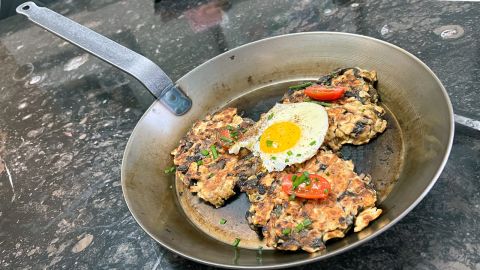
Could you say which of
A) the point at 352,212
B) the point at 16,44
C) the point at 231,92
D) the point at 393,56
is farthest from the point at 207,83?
the point at 16,44

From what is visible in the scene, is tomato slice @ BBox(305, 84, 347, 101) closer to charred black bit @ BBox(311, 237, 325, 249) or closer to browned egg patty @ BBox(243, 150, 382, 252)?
browned egg patty @ BBox(243, 150, 382, 252)

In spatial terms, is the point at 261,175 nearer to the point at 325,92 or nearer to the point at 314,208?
the point at 314,208

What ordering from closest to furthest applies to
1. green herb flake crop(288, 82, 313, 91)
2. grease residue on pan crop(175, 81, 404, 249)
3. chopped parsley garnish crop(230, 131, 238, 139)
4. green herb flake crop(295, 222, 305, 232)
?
green herb flake crop(295, 222, 305, 232) < grease residue on pan crop(175, 81, 404, 249) < chopped parsley garnish crop(230, 131, 238, 139) < green herb flake crop(288, 82, 313, 91)

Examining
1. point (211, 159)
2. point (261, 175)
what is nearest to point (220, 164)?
point (211, 159)

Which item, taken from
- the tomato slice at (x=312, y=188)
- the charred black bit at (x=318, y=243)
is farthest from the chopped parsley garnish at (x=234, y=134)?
the charred black bit at (x=318, y=243)

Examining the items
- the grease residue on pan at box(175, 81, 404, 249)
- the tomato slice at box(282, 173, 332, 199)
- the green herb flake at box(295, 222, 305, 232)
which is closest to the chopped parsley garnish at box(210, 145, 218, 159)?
the grease residue on pan at box(175, 81, 404, 249)

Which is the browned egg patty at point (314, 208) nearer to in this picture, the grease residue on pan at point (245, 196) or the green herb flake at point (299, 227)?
the green herb flake at point (299, 227)

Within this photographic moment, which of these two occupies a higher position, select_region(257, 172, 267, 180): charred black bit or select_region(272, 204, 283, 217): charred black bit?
select_region(272, 204, 283, 217): charred black bit
